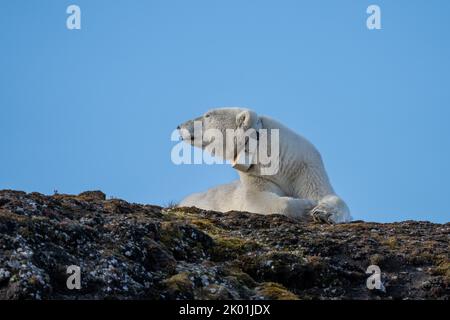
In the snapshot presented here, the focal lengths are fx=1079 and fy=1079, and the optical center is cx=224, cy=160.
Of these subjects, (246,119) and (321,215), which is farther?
(246,119)

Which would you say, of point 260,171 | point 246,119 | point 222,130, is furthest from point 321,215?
point 222,130

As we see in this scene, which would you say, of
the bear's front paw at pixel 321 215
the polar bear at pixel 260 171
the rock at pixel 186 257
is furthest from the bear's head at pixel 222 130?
the rock at pixel 186 257

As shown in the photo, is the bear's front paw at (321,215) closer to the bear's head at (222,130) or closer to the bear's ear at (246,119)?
the bear's head at (222,130)

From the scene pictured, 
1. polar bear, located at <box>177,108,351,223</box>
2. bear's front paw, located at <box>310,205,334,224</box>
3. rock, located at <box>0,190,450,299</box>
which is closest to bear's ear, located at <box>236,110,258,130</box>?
polar bear, located at <box>177,108,351,223</box>

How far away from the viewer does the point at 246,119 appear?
76.2ft

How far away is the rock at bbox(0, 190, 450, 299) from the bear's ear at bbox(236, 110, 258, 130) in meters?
4.30

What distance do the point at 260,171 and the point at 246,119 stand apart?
121 cm

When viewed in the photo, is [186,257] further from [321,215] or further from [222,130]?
[222,130]

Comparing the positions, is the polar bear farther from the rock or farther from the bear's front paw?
the rock

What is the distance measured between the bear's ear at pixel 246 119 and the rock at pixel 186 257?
4.30m

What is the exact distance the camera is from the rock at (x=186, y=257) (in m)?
14.3

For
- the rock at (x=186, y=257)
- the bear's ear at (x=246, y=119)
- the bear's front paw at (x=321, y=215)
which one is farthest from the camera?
the bear's ear at (x=246, y=119)
